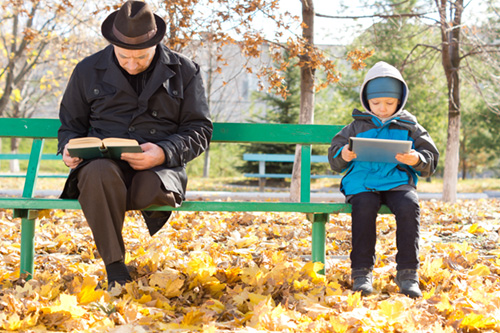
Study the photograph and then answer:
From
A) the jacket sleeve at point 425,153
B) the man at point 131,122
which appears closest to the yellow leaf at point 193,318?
the man at point 131,122

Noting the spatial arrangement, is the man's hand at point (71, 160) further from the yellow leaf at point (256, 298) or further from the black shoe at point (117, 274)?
the yellow leaf at point (256, 298)

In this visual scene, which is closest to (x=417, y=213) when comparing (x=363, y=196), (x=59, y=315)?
(x=363, y=196)

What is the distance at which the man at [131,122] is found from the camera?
270cm

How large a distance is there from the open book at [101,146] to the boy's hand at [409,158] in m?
1.42

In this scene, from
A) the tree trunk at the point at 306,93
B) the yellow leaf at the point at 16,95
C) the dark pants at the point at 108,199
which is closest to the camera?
the dark pants at the point at 108,199

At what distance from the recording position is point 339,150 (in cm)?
308

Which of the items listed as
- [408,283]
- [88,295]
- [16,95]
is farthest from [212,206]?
[16,95]

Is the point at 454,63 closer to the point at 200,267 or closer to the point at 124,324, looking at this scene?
the point at 200,267

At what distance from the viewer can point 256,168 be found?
1563 cm

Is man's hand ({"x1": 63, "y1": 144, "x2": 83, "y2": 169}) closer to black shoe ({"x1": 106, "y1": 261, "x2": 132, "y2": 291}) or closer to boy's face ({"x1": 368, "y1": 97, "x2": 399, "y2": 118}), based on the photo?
black shoe ({"x1": 106, "y1": 261, "x2": 132, "y2": 291})

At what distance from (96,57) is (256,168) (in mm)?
12561

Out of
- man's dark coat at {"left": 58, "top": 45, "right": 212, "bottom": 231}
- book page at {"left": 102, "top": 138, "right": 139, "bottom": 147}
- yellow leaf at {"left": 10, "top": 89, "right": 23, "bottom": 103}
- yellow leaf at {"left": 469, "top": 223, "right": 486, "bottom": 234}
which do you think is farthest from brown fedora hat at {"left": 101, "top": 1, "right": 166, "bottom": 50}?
yellow leaf at {"left": 10, "top": 89, "right": 23, "bottom": 103}

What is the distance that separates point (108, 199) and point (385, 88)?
5.66 ft

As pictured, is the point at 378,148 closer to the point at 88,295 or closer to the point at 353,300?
the point at 353,300
